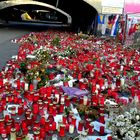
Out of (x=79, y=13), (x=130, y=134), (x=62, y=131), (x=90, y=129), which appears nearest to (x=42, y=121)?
(x=62, y=131)

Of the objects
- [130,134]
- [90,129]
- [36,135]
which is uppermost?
[130,134]

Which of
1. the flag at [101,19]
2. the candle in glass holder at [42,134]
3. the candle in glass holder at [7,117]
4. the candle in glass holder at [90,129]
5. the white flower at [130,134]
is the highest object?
the flag at [101,19]

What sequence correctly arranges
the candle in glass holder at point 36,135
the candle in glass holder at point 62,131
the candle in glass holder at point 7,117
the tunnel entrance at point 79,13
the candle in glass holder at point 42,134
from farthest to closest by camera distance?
the tunnel entrance at point 79,13 → the candle in glass holder at point 7,117 → the candle in glass holder at point 62,131 → the candle in glass holder at point 42,134 → the candle in glass holder at point 36,135

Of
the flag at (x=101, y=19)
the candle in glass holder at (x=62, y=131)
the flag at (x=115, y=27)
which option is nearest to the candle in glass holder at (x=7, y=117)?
the candle in glass holder at (x=62, y=131)

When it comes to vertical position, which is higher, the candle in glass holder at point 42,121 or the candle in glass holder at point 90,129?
the candle in glass holder at point 42,121

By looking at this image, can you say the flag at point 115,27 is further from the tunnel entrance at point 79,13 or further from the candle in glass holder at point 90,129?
the candle in glass holder at point 90,129

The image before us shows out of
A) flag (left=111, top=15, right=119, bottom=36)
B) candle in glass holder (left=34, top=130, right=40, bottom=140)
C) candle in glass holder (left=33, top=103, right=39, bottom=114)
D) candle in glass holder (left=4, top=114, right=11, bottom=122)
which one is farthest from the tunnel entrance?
candle in glass holder (left=34, top=130, right=40, bottom=140)

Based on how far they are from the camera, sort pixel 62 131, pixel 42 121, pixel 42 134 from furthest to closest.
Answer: pixel 42 121
pixel 62 131
pixel 42 134

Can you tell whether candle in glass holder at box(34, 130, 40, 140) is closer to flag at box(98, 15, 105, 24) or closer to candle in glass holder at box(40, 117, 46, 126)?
candle in glass holder at box(40, 117, 46, 126)

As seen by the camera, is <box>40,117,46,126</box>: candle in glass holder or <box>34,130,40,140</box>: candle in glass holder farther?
<box>40,117,46,126</box>: candle in glass holder

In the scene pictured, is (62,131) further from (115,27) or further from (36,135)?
(115,27)

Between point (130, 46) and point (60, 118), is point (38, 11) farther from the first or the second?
point (60, 118)

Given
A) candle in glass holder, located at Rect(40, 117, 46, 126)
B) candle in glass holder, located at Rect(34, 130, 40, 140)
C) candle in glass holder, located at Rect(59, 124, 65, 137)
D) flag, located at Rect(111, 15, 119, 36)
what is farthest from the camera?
flag, located at Rect(111, 15, 119, 36)

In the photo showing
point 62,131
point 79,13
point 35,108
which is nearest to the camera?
point 62,131
